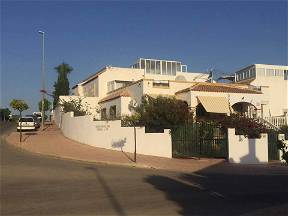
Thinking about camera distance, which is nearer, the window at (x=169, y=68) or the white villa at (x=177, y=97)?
the white villa at (x=177, y=97)

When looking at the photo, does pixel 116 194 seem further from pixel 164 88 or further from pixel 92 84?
pixel 92 84

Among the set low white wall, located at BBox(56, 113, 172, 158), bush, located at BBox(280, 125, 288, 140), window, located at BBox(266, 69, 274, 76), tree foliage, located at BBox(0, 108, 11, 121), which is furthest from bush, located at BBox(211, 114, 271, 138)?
tree foliage, located at BBox(0, 108, 11, 121)

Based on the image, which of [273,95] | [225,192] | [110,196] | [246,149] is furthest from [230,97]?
[110,196]

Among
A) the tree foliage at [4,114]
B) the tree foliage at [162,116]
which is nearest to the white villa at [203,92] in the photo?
the tree foliage at [162,116]

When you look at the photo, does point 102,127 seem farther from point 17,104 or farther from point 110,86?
point 110,86

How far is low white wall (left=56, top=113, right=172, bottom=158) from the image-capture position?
85.8ft

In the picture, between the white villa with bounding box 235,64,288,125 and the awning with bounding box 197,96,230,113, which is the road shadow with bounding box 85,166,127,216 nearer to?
the awning with bounding box 197,96,230,113

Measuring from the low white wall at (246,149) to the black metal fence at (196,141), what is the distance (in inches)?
39.5

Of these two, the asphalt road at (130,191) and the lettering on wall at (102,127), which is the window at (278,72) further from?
the asphalt road at (130,191)

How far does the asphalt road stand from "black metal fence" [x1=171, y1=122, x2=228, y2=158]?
16.4 ft

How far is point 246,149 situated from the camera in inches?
1011

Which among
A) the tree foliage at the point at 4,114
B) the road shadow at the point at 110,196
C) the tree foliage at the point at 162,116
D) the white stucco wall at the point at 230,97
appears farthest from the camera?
the tree foliage at the point at 4,114

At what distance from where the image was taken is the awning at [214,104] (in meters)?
33.5

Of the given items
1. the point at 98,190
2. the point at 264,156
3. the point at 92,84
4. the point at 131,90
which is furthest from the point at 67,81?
the point at 98,190
